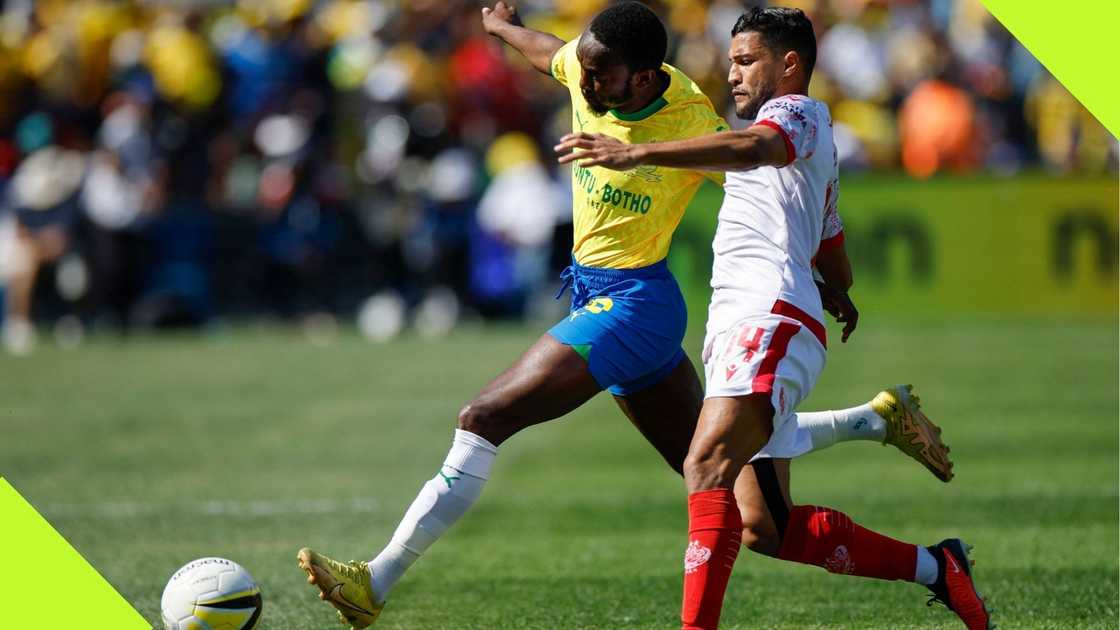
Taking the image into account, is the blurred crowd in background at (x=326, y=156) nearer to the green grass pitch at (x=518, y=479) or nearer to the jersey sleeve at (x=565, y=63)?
the green grass pitch at (x=518, y=479)

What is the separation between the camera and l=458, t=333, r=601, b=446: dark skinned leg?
22.6 ft

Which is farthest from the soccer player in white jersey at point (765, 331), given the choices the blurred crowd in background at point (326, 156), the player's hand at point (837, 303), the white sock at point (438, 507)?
the blurred crowd in background at point (326, 156)

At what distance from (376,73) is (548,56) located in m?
14.4

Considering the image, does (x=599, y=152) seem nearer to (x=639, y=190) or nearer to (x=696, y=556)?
(x=639, y=190)

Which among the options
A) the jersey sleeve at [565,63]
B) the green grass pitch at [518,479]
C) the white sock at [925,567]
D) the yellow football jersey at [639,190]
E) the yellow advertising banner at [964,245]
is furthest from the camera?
the yellow advertising banner at [964,245]

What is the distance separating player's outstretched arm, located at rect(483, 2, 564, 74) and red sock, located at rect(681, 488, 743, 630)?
8.71ft

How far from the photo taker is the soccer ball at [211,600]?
22.7ft

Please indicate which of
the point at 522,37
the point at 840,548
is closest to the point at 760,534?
the point at 840,548

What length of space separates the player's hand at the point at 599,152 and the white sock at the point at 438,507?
1.58 m

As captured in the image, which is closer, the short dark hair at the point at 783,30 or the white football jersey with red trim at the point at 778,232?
the white football jersey with red trim at the point at 778,232

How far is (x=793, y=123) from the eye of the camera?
615 centimetres

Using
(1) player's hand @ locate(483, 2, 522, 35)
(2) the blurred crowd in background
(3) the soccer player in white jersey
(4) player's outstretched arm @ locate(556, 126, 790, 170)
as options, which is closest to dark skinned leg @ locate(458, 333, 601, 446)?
(3) the soccer player in white jersey

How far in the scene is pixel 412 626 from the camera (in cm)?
750

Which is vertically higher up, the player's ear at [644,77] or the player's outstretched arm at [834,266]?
the player's ear at [644,77]
